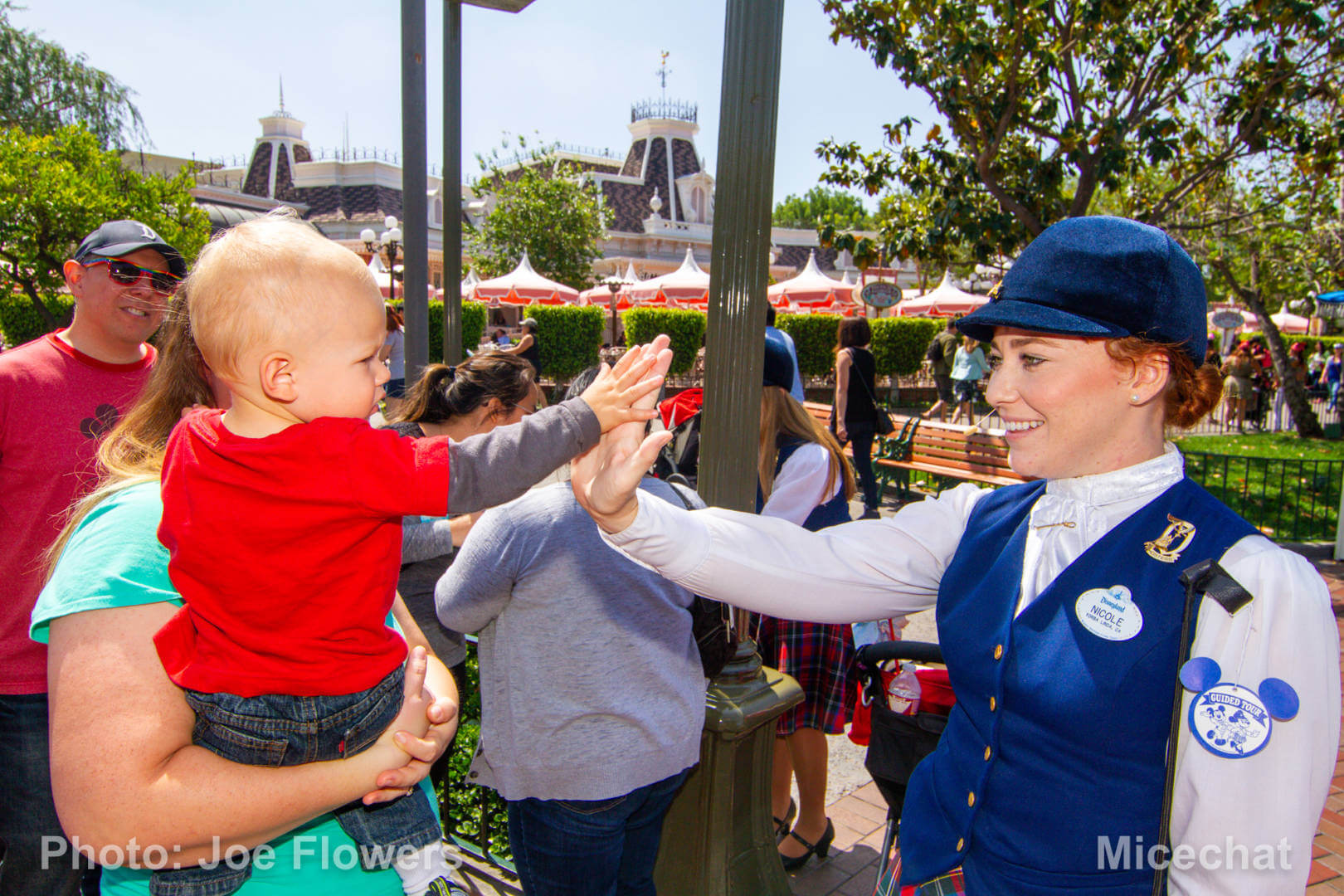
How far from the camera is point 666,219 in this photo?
6281cm

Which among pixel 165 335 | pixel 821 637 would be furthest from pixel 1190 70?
pixel 165 335

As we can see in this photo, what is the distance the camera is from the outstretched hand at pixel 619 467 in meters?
1.46

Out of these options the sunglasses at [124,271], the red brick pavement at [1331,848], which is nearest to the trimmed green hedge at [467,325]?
the sunglasses at [124,271]

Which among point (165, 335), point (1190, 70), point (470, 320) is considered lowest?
point (470, 320)

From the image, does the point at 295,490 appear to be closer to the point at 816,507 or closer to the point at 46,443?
the point at 46,443

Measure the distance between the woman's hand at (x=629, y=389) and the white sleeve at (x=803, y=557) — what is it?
19 cm

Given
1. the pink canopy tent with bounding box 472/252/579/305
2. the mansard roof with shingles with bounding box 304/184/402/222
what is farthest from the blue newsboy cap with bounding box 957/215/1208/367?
the mansard roof with shingles with bounding box 304/184/402/222

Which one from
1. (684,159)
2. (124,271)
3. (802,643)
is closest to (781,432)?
(802,643)

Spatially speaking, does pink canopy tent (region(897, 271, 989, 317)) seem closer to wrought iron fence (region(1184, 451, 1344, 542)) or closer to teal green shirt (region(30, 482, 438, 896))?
wrought iron fence (region(1184, 451, 1344, 542))

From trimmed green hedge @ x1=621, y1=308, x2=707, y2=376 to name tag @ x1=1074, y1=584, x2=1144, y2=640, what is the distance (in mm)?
23211

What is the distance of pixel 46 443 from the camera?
7.87 feet

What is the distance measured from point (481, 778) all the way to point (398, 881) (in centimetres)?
79

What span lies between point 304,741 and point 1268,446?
57.3ft

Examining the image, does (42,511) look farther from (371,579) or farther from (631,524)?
(631,524)
